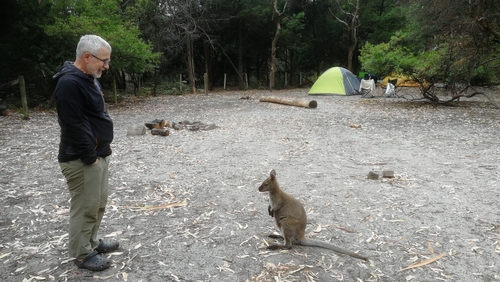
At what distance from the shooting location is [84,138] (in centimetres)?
252

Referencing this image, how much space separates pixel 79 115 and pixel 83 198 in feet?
2.19

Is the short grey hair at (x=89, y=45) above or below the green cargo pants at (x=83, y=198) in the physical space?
above

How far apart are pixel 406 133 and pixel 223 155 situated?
16.6 feet

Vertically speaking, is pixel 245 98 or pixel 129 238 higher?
pixel 245 98

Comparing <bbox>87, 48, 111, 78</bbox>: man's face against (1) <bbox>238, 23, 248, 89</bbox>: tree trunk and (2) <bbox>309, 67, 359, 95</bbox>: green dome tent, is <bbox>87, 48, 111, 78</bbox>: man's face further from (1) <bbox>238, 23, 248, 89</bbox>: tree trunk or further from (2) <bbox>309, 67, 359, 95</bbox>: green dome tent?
(1) <bbox>238, 23, 248, 89</bbox>: tree trunk

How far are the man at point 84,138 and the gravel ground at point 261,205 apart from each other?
0.40m

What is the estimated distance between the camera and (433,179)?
5.23 metres

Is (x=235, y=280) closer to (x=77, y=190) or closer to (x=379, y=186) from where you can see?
(x=77, y=190)

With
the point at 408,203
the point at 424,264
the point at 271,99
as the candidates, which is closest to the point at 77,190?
the point at 424,264

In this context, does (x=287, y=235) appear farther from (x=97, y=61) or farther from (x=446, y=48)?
(x=446, y=48)

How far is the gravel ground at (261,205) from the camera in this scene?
3.01m

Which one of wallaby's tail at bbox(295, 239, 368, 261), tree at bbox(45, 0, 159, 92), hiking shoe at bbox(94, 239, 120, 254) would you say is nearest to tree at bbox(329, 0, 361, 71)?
tree at bbox(45, 0, 159, 92)

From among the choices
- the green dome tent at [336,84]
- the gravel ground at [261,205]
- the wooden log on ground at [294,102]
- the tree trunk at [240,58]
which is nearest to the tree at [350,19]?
the green dome tent at [336,84]

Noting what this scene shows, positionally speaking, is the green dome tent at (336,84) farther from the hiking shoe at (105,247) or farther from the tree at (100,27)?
the hiking shoe at (105,247)
